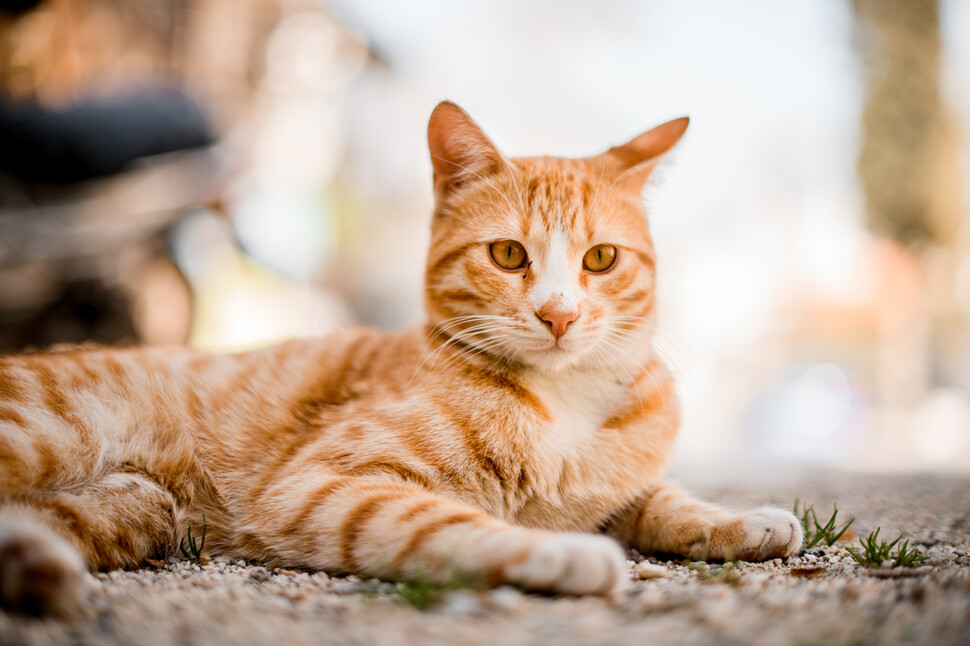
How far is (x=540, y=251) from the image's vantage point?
222 centimetres

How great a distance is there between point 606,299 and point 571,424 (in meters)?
0.45

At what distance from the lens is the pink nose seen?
6.70ft

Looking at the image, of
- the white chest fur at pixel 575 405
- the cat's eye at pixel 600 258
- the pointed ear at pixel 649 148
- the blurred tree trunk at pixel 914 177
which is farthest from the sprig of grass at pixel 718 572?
the blurred tree trunk at pixel 914 177

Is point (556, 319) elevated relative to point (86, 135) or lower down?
lower down

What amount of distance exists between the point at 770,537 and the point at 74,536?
2049mm

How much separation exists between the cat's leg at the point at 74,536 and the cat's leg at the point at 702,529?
1.55 m

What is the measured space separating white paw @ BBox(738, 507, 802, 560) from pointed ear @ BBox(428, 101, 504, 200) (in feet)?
4.99

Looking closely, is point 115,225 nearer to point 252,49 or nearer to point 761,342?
point 252,49

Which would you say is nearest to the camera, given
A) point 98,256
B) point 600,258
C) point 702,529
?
point 702,529

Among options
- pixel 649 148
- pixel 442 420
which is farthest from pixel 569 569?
pixel 649 148

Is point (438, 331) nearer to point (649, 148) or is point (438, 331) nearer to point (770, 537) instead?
point (649, 148)

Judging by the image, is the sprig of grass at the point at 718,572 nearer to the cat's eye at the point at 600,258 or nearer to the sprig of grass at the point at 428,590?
the sprig of grass at the point at 428,590

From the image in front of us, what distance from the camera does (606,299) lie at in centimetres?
226

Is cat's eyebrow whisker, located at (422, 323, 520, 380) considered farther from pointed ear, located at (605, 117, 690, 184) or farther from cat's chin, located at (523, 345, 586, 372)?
pointed ear, located at (605, 117, 690, 184)
